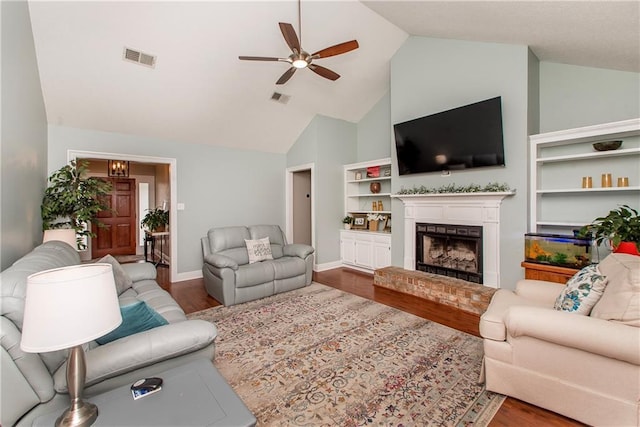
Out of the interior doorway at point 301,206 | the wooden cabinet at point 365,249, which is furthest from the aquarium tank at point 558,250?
the interior doorway at point 301,206

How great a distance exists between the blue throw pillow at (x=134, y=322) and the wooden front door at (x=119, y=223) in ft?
21.0

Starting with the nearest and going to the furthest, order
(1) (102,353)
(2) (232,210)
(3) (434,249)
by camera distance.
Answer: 1. (1) (102,353)
2. (3) (434,249)
3. (2) (232,210)

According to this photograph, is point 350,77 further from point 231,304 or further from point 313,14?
point 231,304

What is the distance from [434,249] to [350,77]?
3.14 m

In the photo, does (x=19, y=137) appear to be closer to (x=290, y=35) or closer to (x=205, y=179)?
(x=290, y=35)

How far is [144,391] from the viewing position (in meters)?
1.19

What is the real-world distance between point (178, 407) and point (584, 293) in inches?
93.1

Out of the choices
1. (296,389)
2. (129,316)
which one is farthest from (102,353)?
(296,389)

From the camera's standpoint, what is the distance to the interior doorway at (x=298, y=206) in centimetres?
606

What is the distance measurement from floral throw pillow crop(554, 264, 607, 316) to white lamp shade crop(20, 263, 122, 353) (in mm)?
2556

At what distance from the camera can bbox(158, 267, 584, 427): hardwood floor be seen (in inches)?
66.9

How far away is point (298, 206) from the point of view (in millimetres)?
6328

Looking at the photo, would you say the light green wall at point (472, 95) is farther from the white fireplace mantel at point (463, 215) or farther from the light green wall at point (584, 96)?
the light green wall at point (584, 96)

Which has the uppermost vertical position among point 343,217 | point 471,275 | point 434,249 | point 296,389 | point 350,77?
point 350,77
